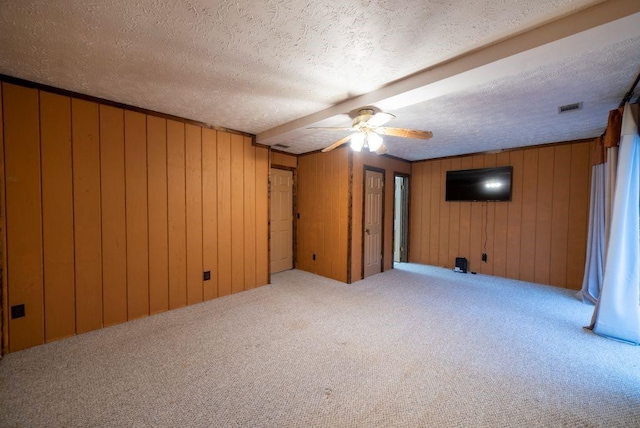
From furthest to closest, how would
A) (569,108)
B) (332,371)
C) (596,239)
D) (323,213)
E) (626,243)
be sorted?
(323,213)
(596,239)
(569,108)
(626,243)
(332,371)

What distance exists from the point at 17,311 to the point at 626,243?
5729 millimetres

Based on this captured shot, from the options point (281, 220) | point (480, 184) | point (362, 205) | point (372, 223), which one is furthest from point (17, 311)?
point (480, 184)

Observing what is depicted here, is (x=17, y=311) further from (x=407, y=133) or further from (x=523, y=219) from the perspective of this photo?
(x=523, y=219)

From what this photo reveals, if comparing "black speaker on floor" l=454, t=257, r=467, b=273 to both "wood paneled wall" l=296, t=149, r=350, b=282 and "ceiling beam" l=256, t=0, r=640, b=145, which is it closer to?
"wood paneled wall" l=296, t=149, r=350, b=282

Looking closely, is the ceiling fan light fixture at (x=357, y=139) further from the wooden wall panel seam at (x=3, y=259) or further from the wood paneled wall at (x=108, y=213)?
the wooden wall panel seam at (x=3, y=259)

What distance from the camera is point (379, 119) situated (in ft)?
7.61

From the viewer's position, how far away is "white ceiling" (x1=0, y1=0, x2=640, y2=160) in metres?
1.45

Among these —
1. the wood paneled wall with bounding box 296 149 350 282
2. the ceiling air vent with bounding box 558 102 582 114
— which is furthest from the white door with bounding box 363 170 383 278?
the ceiling air vent with bounding box 558 102 582 114

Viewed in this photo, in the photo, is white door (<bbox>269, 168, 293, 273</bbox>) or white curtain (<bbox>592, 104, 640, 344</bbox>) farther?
white door (<bbox>269, 168, 293, 273</bbox>)

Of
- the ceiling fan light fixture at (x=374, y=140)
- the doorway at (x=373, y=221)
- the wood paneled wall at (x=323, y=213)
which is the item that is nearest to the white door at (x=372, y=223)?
the doorway at (x=373, y=221)

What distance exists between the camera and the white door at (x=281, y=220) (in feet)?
16.2

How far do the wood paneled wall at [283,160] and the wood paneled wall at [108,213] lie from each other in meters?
0.92

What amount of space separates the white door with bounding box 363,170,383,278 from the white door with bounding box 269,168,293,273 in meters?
1.53

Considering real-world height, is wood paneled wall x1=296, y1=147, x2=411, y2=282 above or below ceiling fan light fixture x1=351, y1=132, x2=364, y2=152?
below
